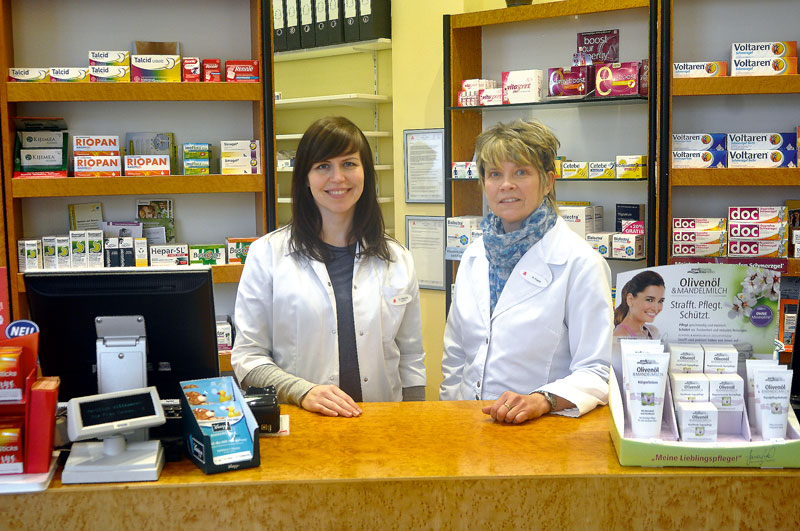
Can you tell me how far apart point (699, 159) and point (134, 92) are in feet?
9.15

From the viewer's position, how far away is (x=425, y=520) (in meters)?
1.79

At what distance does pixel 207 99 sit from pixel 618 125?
2229 mm

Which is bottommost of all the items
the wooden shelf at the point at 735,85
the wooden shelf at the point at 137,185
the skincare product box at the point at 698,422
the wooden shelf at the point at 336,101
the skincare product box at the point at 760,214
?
the skincare product box at the point at 698,422

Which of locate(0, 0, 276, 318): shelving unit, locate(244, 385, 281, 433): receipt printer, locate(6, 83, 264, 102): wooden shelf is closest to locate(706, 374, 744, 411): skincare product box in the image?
locate(244, 385, 281, 433): receipt printer

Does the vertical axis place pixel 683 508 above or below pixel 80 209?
below

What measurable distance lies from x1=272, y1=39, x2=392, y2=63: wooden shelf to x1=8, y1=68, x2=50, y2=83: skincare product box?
7.75 feet

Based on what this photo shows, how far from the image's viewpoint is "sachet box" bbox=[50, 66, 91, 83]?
3.79 meters

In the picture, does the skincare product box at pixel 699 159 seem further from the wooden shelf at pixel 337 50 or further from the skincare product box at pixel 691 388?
the skincare product box at pixel 691 388

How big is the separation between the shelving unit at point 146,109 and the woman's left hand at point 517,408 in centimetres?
220

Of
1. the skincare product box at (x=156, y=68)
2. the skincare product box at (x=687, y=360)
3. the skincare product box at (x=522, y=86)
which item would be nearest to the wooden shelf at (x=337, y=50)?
the skincare product box at (x=522, y=86)

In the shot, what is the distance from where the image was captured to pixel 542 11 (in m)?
4.41

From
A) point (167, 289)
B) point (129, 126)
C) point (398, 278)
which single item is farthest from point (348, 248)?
point (129, 126)

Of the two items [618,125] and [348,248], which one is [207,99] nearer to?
[348,248]

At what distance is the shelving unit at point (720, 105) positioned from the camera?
394 cm
